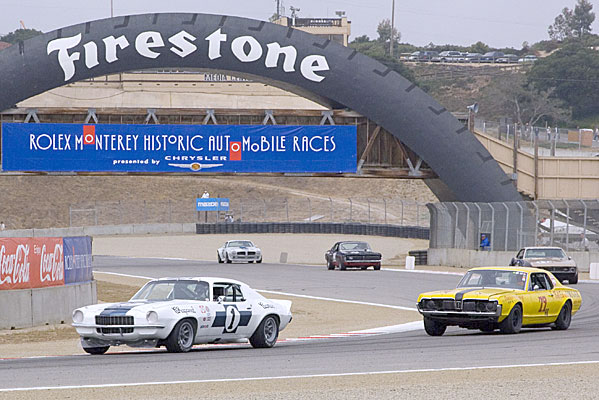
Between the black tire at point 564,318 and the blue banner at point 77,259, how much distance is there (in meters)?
10.7

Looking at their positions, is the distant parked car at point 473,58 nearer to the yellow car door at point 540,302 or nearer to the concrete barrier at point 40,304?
the concrete barrier at point 40,304

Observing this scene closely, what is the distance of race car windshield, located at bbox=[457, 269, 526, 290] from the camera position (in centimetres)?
1856

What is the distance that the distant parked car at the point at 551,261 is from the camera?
33.5m

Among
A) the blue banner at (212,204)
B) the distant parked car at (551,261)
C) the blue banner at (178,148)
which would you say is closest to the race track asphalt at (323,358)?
the distant parked car at (551,261)

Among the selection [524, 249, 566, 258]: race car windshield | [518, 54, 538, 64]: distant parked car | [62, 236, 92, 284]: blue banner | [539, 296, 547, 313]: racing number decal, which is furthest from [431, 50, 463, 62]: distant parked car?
[539, 296, 547, 313]: racing number decal

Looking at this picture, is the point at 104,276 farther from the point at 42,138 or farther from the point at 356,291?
the point at 356,291

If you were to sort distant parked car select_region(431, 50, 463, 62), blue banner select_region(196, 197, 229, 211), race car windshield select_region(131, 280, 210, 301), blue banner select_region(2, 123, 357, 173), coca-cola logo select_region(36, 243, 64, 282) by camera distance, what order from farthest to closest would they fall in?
distant parked car select_region(431, 50, 463, 62), blue banner select_region(196, 197, 229, 211), blue banner select_region(2, 123, 357, 173), coca-cola logo select_region(36, 243, 64, 282), race car windshield select_region(131, 280, 210, 301)

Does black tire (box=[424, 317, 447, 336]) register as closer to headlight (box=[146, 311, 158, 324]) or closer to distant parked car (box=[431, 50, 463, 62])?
headlight (box=[146, 311, 158, 324])

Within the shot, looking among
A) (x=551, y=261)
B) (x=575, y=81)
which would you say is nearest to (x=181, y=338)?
(x=551, y=261)

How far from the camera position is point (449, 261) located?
45.0 meters

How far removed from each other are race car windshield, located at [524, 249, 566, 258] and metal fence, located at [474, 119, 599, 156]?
9.29m

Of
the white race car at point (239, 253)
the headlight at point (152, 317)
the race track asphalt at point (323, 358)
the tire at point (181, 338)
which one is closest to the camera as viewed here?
the race track asphalt at point (323, 358)

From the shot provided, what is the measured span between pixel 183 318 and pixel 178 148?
26.6 meters

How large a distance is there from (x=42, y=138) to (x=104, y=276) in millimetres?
6109
